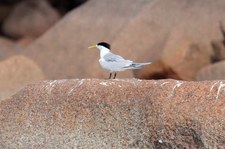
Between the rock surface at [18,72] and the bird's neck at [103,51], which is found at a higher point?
the rock surface at [18,72]

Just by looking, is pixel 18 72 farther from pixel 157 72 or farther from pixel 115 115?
pixel 115 115

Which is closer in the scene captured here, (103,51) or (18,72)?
(103,51)

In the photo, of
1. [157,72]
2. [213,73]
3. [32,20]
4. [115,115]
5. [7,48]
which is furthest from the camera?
[32,20]

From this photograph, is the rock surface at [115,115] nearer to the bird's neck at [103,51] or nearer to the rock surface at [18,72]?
the bird's neck at [103,51]

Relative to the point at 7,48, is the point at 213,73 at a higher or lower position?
lower

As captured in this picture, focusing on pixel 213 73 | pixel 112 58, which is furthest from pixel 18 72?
pixel 112 58

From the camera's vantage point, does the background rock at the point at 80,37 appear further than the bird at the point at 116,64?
Yes

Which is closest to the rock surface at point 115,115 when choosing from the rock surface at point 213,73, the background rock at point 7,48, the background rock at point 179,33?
the rock surface at point 213,73
